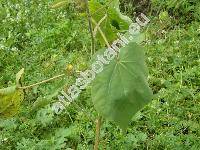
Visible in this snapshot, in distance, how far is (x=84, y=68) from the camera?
1.40m

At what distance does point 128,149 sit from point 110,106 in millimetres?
1421

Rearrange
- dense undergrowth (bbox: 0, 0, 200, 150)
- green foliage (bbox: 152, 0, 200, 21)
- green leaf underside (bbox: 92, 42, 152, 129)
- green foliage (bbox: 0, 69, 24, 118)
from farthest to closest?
green foliage (bbox: 152, 0, 200, 21) < dense undergrowth (bbox: 0, 0, 200, 150) < green foliage (bbox: 0, 69, 24, 118) < green leaf underside (bbox: 92, 42, 152, 129)

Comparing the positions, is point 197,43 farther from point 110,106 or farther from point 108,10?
point 110,106

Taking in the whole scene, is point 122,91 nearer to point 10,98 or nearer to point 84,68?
point 84,68

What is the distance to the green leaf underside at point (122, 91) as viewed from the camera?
1.13 m

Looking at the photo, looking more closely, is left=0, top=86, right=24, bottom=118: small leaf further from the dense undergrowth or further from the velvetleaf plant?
the velvetleaf plant

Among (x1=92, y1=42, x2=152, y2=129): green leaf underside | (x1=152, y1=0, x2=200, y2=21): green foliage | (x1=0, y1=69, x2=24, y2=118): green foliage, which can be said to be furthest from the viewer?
(x1=152, y1=0, x2=200, y2=21): green foliage

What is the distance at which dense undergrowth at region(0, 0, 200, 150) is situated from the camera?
2.59m

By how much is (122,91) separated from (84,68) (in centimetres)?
30

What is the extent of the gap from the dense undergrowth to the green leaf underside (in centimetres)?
26

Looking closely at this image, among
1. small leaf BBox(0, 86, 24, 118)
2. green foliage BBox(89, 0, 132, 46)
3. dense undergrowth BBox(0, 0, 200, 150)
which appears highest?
green foliage BBox(89, 0, 132, 46)

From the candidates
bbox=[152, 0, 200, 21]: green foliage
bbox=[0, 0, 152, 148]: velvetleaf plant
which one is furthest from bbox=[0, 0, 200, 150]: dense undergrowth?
bbox=[0, 0, 152, 148]: velvetleaf plant

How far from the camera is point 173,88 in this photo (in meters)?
3.00

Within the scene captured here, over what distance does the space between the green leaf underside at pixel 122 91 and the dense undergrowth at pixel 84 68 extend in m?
0.26
